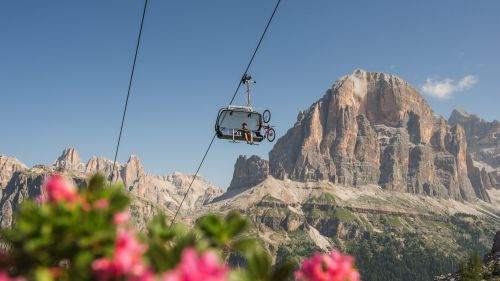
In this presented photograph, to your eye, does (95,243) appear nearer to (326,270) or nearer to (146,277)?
(146,277)

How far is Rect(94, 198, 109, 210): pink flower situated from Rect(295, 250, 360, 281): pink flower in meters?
1.60

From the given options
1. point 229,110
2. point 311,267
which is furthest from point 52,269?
point 229,110

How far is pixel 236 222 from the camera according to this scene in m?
3.34

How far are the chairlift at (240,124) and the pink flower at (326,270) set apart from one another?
27.9 m

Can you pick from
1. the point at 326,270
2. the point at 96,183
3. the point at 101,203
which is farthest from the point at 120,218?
the point at 326,270

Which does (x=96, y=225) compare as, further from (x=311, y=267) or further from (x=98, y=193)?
(x=311, y=267)

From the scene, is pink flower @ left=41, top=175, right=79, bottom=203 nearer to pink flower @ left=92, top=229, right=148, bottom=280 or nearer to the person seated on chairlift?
pink flower @ left=92, top=229, right=148, bottom=280

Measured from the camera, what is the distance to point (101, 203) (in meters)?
3.07

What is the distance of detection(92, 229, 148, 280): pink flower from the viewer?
274 cm

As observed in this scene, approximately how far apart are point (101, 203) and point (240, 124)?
28.9 meters

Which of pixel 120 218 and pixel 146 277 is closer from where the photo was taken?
pixel 146 277

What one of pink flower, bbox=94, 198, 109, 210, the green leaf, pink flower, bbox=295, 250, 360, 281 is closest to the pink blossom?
pink flower, bbox=94, 198, 109, 210

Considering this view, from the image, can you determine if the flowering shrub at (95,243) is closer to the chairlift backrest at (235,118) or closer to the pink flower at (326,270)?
the pink flower at (326,270)

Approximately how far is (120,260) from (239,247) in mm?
978
